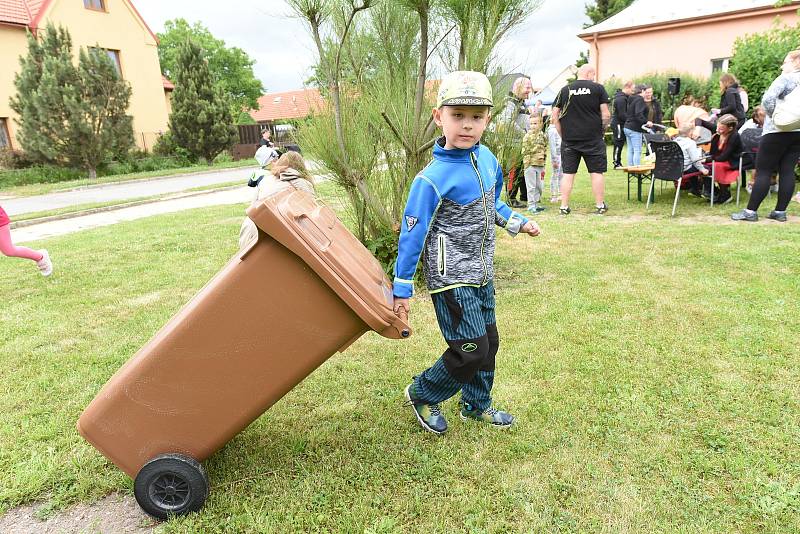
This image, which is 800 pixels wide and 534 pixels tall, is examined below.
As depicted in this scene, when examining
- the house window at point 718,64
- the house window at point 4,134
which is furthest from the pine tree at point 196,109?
the house window at point 718,64

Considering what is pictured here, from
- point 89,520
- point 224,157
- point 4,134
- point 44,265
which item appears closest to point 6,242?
point 44,265

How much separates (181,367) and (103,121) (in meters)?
22.5

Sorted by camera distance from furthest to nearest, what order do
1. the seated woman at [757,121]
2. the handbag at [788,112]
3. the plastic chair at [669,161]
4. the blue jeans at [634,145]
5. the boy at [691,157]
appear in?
the blue jeans at [634,145] < the seated woman at [757,121] < the boy at [691,157] < the plastic chair at [669,161] < the handbag at [788,112]

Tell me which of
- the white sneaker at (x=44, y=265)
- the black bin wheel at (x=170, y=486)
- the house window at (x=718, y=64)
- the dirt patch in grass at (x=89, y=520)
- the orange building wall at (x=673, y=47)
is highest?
the orange building wall at (x=673, y=47)

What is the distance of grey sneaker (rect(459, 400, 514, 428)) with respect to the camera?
2.78 m

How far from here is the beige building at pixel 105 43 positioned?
2228cm

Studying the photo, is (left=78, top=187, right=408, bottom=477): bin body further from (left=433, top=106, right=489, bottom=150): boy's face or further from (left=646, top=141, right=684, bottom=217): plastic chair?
(left=646, top=141, right=684, bottom=217): plastic chair

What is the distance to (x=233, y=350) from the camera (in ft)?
6.69

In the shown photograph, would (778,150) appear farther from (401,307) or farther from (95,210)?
(95,210)

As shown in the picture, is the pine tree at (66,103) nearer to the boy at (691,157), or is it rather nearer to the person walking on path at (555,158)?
the person walking on path at (555,158)

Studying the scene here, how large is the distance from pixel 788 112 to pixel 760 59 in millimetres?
8269

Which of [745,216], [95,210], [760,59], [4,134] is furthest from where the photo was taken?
[4,134]

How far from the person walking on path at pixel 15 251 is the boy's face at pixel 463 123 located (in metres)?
5.12

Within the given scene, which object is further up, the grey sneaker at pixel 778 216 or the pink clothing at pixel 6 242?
the pink clothing at pixel 6 242
